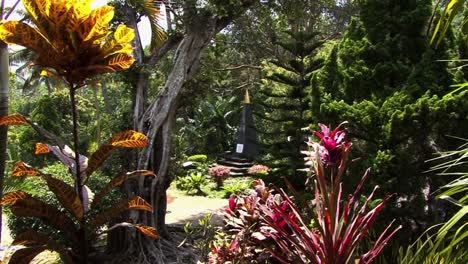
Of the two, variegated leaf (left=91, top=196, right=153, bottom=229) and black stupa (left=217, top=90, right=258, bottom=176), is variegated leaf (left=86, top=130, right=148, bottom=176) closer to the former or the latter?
variegated leaf (left=91, top=196, right=153, bottom=229)

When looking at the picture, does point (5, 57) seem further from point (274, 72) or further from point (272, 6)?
point (274, 72)

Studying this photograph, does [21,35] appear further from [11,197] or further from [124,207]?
[124,207]

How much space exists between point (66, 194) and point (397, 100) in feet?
9.07

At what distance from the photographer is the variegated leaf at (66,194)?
3523 mm

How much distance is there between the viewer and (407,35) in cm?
433

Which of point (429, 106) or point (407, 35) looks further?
point (407, 35)

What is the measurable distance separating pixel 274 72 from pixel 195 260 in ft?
14.3

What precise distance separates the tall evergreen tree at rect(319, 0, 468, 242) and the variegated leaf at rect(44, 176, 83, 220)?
2.22m

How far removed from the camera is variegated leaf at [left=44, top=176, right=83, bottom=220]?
11.6 feet

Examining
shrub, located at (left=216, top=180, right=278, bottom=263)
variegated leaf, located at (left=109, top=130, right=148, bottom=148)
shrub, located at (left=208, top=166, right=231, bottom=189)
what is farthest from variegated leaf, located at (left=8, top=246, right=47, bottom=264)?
shrub, located at (left=208, top=166, right=231, bottom=189)

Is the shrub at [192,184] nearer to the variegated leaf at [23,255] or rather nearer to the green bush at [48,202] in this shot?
the green bush at [48,202]

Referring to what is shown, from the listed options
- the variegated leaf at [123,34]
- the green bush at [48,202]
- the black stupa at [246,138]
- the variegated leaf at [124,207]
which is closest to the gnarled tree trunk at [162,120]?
the green bush at [48,202]

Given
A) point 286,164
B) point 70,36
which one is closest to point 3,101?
point 70,36

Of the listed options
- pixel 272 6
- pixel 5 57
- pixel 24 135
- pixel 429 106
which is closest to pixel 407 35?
pixel 429 106
